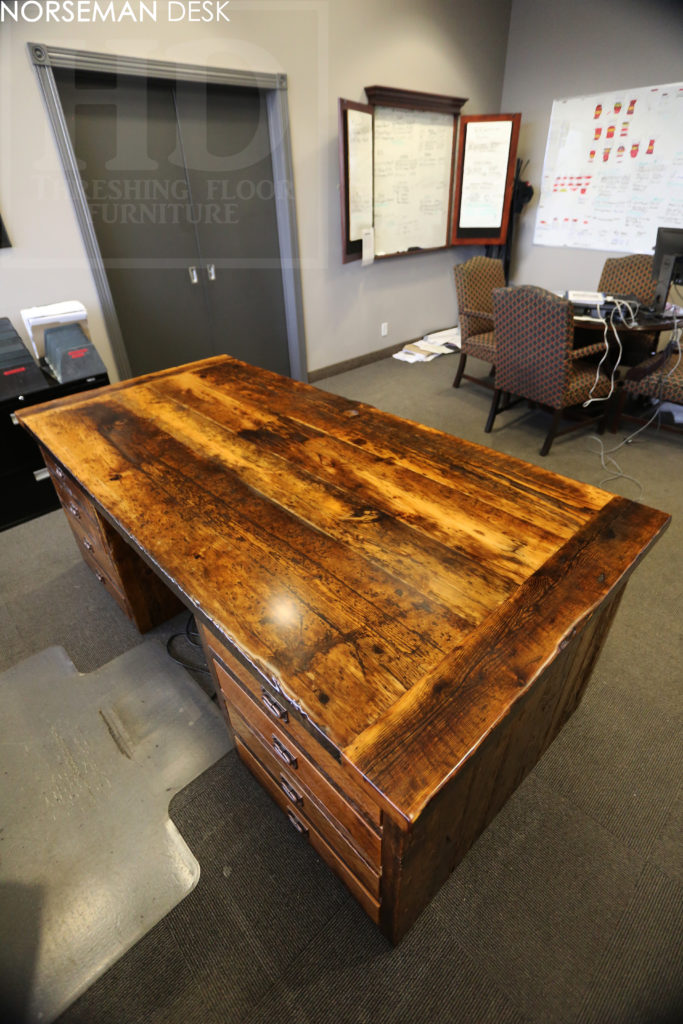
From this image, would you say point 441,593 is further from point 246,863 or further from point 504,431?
point 504,431

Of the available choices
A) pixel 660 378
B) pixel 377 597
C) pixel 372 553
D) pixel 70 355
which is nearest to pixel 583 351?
pixel 660 378

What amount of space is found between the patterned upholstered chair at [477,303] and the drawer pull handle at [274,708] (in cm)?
294

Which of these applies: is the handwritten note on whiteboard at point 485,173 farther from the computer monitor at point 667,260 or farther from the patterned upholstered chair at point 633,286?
the computer monitor at point 667,260

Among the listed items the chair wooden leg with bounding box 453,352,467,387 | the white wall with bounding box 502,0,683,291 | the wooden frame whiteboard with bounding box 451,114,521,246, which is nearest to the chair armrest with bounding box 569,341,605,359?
the chair wooden leg with bounding box 453,352,467,387

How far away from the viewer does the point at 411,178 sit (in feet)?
12.9

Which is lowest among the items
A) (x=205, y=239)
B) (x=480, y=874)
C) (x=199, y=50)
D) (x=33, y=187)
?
(x=480, y=874)

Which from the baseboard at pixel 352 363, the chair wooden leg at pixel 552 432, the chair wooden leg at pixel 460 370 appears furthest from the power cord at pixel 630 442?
the baseboard at pixel 352 363

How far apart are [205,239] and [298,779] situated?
129 inches

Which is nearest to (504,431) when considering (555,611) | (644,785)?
(644,785)

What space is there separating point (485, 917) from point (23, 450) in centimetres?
255

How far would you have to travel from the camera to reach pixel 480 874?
1177mm

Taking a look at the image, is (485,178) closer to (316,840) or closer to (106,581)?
(106,581)

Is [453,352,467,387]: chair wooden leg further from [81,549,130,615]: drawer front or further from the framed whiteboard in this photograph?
[81,549,130,615]: drawer front

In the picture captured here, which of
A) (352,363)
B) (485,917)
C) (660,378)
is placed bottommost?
(485,917)
